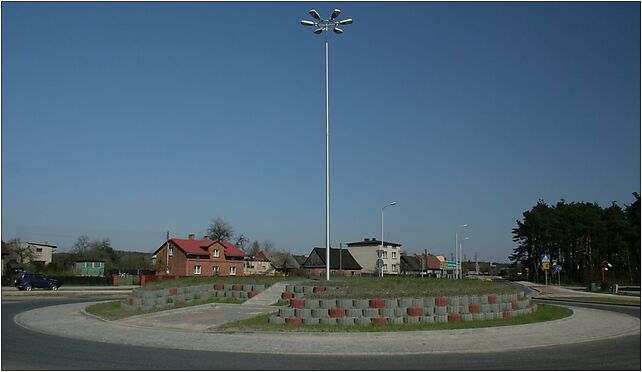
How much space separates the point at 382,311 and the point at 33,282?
135ft

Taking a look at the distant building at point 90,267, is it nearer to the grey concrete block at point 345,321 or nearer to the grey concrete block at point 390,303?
the grey concrete block at point 345,321

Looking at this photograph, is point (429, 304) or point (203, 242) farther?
point (203, 242)

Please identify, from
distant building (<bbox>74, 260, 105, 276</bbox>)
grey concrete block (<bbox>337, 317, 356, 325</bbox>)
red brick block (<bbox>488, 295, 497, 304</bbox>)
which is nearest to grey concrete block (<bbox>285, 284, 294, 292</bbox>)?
grey concrete block (<bbox>337, 317, 356, 325</bbox>)

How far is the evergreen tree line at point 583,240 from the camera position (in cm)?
7256

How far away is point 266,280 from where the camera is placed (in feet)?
88.2

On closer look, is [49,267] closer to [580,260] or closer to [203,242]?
[203,242]

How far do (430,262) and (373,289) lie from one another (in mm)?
114610

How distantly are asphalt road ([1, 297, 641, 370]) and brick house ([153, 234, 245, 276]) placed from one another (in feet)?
A: 232

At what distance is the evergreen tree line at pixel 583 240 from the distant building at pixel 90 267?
6560cm

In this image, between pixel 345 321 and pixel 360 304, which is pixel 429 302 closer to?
pixel 360 304

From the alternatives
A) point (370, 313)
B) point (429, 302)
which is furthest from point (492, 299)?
point (370, 313)

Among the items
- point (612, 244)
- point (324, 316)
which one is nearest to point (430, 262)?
point (612, 244)

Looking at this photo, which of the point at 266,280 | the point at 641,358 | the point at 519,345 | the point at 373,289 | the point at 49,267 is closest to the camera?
the point at 641,358

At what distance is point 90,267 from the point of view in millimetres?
98312
